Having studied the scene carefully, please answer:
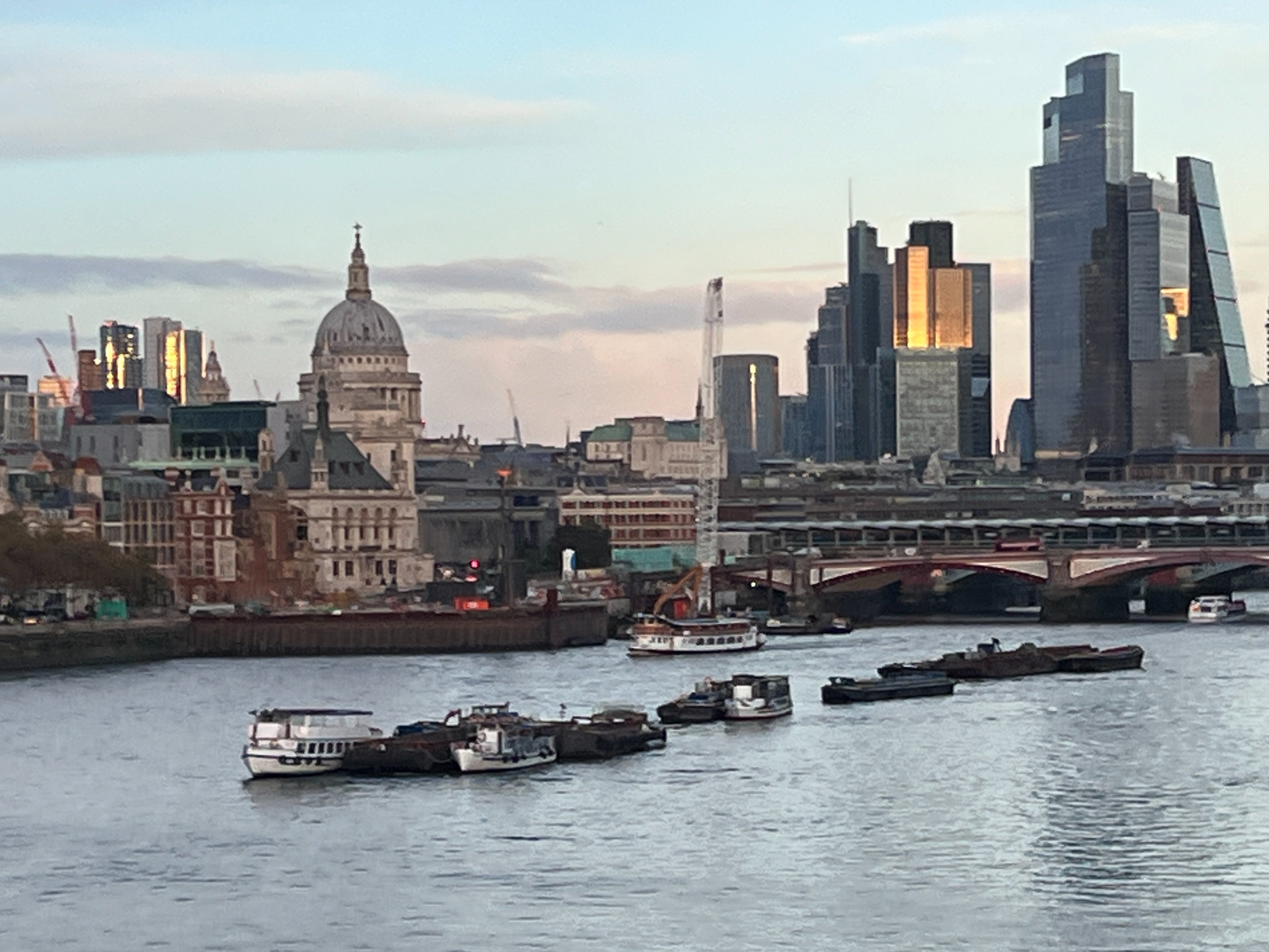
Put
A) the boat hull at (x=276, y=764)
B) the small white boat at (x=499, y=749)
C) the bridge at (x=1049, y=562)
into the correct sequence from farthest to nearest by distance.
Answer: the bridge at (x=1049, y=562), the boat hull at (x=276, y=764), the small white boat at (x=499, y=749)

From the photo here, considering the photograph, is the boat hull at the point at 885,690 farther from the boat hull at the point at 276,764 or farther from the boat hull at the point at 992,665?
the boat hull at the point at 276,764

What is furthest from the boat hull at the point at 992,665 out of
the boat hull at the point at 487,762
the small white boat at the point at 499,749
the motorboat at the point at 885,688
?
the boat hull at the point at 487,762

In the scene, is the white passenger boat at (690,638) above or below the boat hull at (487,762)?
above

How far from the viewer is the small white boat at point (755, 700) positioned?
262 feet

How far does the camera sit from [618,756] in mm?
71688

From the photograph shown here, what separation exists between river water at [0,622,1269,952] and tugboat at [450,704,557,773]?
484mm

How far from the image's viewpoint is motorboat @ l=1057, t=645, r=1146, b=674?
96.4m

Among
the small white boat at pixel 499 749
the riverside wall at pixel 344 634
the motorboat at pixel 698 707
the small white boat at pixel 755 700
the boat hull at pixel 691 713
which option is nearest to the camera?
the small white boat at pixel 499 749

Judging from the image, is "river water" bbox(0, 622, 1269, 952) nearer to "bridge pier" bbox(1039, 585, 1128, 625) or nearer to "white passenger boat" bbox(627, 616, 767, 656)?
"white passenger boat" bbox(627, 616, 767, 656)

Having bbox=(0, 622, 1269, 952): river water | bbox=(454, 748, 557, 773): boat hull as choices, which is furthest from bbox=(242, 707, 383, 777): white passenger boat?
bbox=(454, 748, 557, 773): boat hull

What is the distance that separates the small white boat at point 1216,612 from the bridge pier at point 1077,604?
4.01 m

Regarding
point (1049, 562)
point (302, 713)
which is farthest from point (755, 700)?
point (1049, 562)

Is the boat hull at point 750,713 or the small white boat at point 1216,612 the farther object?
the small white boat at point 1216,612

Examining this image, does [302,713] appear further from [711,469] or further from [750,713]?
[711,469]
